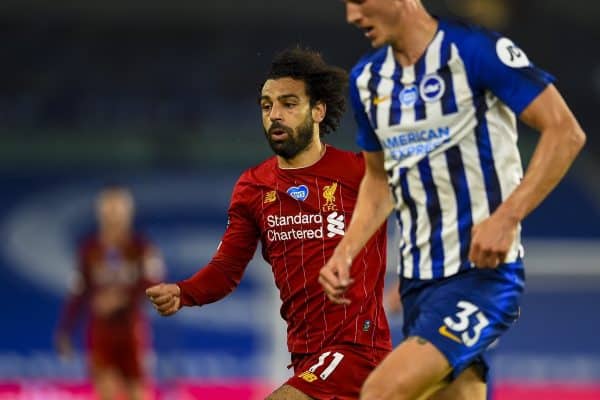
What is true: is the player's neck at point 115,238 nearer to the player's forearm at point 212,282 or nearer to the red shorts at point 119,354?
the red shorts at point 119,354

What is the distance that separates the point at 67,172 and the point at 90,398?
439 centimetres

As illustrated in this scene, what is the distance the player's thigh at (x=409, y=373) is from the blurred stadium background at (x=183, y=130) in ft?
32.1

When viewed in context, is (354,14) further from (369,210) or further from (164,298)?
(164,298)

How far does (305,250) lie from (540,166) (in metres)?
1.48

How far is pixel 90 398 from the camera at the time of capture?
11594mm

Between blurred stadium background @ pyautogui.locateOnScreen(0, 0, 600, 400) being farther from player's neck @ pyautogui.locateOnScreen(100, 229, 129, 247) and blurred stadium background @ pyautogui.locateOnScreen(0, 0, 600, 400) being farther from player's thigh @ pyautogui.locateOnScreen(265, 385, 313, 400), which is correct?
player's thigh @ pyautogui.locateOnScreen(265, 385, 313, 400)

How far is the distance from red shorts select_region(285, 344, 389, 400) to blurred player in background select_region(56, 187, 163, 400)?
556 centimetres

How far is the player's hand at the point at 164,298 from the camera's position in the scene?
16.2ft

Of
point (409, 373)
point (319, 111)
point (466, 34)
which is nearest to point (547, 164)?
point (466, 34)

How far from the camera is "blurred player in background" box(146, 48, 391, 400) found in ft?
16.7

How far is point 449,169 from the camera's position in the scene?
425 cm

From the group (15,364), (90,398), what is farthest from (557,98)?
(15,364)

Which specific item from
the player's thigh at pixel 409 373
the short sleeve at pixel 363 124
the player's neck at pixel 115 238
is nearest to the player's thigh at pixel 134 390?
the player's neck at pixel 115 238

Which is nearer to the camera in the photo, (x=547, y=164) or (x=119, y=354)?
(x=547, y=164)
